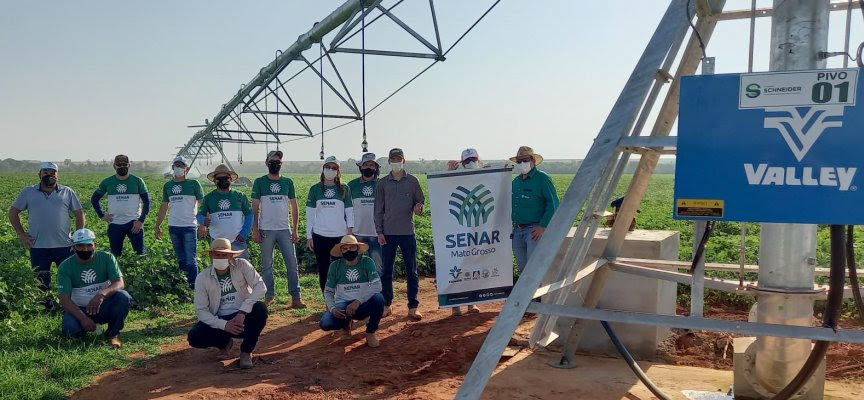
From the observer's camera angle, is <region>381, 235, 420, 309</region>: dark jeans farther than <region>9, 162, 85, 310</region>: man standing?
No

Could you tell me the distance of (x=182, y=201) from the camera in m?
8.88

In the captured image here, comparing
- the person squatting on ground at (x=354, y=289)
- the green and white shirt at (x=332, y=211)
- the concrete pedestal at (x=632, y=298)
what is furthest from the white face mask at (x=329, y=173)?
the concrete pedestal at (x=632, y=298)

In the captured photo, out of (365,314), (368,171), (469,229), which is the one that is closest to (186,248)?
(368,171)

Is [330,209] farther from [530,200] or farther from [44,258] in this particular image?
[44,258]

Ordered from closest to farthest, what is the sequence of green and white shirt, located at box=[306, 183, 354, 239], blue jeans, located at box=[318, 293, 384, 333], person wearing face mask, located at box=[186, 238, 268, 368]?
Answer: person wearing face mask, located at box=[186, 238, 268, 368], blue jeans, located at box=[318, 293, 384, 333], green and white shirt, located at box=[306, 183, 354, 239]

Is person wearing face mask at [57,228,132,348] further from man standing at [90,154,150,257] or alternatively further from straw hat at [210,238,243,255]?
man standing at [90,154,150,257]

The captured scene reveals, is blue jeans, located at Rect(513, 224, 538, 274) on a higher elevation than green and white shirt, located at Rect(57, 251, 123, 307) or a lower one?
higher

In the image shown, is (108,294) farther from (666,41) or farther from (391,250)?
(666,41)

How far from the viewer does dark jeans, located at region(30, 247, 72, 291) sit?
26.6 feet

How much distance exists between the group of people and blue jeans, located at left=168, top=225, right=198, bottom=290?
19mm

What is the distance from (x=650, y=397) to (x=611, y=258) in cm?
111

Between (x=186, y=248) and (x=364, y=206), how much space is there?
9.00ft

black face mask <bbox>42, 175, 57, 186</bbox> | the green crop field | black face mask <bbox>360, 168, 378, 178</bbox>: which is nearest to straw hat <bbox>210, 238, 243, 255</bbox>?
the green crop field

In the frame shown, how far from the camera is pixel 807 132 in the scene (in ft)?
10.0
